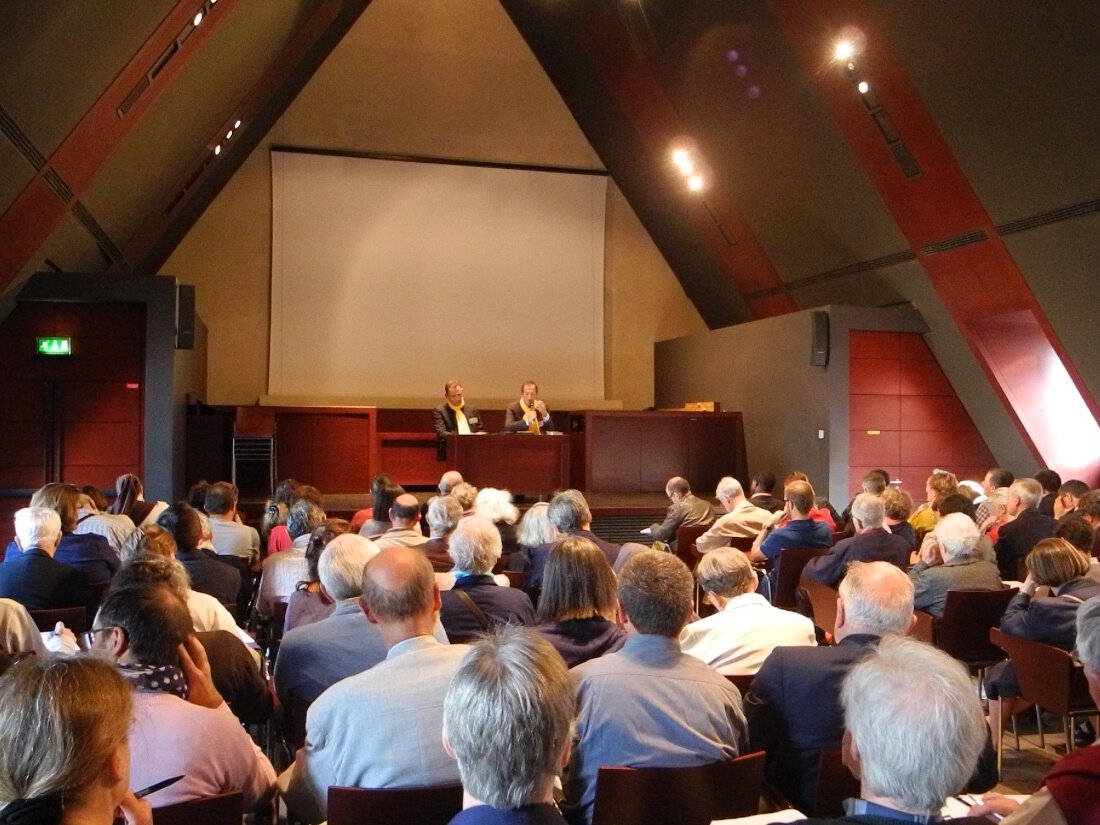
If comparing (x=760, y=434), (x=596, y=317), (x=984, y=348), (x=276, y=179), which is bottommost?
(x=760, y=434)

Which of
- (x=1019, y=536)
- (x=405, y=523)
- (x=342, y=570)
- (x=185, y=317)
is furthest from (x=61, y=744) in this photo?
(x=185, y=317)

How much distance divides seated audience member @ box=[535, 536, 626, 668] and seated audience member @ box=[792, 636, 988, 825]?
4.37ft

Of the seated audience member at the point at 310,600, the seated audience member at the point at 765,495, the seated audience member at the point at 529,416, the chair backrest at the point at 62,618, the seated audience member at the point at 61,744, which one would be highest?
the seated audience member at the point at 529,416

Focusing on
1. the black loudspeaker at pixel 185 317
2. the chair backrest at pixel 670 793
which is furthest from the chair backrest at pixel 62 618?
the black loudspeaker at pixel 185 317

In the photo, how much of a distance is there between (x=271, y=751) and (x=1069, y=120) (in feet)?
21.8

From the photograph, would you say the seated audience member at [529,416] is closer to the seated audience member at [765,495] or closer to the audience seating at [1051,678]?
the seated audience member at [765,495]

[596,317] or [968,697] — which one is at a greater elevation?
[596,317]

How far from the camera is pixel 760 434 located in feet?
37.5

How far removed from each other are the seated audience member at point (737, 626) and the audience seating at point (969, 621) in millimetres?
1435

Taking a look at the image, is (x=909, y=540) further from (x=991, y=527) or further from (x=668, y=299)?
(x=668, y=299)

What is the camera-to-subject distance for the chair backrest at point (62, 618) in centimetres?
384

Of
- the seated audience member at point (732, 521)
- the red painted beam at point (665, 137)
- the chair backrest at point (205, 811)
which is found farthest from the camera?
the red painted beam at point (665, 137)

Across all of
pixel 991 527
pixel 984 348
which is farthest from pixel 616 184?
pixel 991 527

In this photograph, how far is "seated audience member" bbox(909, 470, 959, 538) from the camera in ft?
21.3
